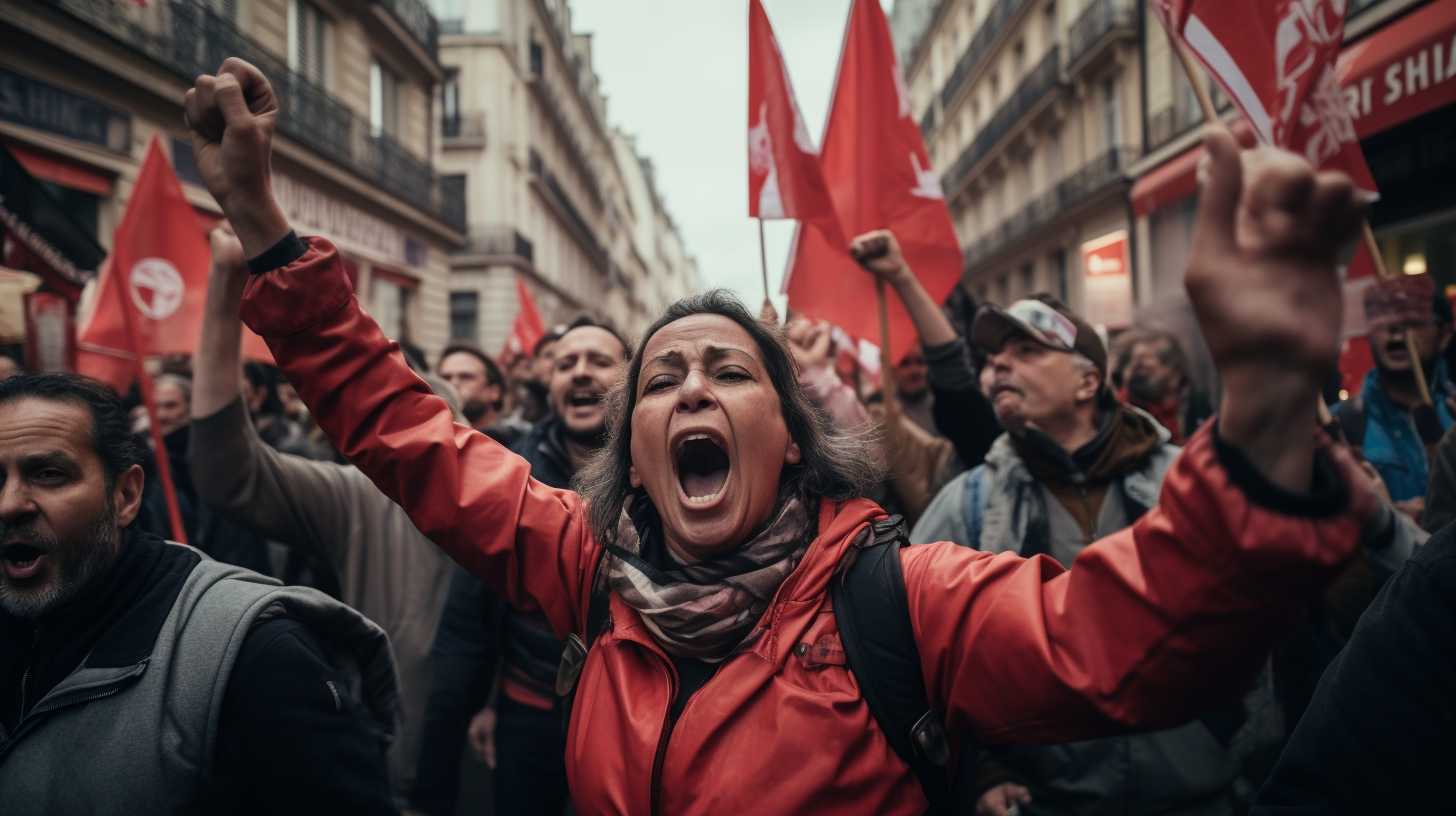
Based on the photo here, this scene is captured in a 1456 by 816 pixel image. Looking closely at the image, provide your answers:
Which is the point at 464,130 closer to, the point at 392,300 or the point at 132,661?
the point at 392,300

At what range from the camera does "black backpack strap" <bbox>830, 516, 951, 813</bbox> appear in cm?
143

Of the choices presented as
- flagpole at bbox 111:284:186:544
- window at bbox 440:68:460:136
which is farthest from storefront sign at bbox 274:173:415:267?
flagpole at bbox 111:284:186:544

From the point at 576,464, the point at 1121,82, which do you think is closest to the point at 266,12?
the point at 576,464

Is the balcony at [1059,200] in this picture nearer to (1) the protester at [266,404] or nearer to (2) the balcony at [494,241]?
(2) the balcony at [494,241]

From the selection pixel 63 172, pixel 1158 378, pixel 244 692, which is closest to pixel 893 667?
pixel 244 692

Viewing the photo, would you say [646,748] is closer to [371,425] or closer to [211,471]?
[371,425]

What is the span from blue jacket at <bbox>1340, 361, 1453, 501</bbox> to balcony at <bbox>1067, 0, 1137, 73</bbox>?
19.3 metres

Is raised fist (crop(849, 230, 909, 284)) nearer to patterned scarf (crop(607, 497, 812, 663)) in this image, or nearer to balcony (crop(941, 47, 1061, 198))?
patterned scarf (crop(607, 497, 812, 663))

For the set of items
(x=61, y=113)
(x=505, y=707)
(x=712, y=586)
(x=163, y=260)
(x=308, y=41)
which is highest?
(x=308, y=41)

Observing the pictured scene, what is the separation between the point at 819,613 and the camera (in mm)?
1547

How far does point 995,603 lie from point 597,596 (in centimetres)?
76

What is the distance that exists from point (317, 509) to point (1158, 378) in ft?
11.6

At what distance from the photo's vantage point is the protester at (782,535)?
945mm

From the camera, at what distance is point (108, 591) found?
1808 mm
